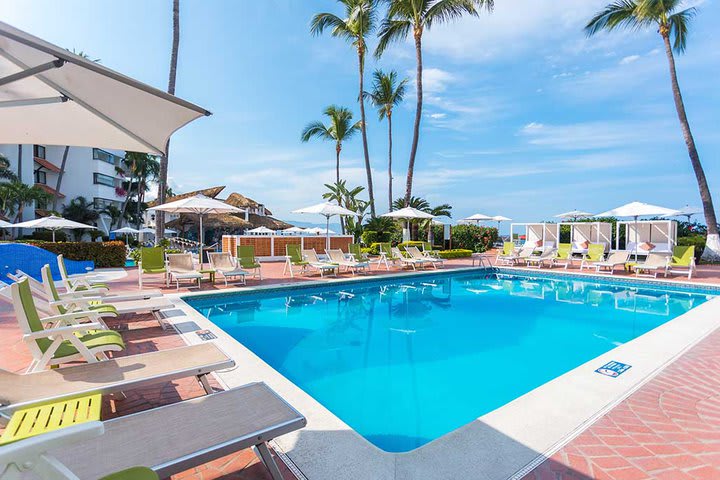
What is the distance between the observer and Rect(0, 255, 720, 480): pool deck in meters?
2.42

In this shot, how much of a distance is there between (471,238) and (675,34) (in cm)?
1325

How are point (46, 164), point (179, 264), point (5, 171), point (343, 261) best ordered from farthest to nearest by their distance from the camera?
point (46, 164)
point (5, 171)
point (343, 261)
point (179, 264)

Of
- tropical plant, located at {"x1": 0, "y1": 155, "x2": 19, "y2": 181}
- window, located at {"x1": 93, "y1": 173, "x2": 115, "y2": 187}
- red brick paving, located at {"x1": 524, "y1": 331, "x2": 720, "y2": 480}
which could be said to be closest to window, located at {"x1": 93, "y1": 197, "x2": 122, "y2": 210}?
window, located at {"x1": 93, "y1": 173, "x2": 115, "y2": 187}

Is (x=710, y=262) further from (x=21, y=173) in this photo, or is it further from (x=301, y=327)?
(x=21, y=173)

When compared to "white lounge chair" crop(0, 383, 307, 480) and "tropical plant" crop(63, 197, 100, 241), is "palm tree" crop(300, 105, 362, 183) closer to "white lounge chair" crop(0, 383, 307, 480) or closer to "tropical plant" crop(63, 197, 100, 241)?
"tropical plant" crop(63, 197, 100, 241)

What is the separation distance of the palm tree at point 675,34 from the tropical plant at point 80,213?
134ft

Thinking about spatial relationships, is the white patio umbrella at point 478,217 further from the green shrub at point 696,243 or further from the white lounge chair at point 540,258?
the green shrub at point 696,243

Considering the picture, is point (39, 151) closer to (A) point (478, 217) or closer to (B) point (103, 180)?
(B) point (103, 180)

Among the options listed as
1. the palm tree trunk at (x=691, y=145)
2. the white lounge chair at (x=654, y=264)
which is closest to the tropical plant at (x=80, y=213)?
the white lounge chair at (x=654, y=264)

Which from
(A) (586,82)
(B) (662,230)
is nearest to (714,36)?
(A) (586,82)

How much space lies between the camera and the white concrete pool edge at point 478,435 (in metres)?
2.46

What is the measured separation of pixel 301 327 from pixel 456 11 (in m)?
17.7

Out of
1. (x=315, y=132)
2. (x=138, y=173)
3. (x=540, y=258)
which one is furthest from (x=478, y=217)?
(x=138, y=173)

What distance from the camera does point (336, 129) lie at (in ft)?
91.0
